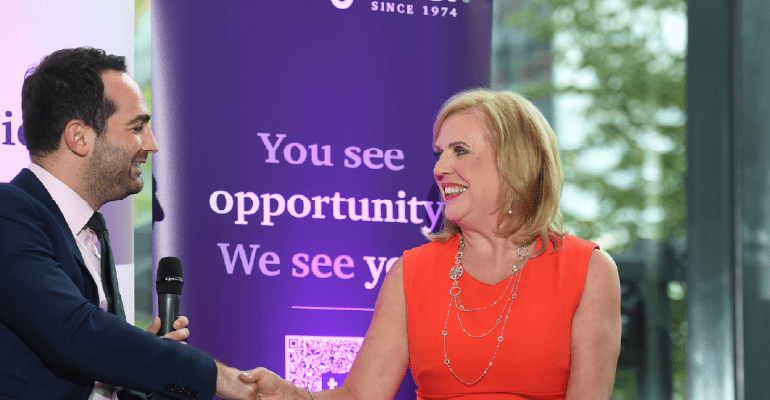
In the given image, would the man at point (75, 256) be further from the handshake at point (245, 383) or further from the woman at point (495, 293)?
the woman at point (495, 293)

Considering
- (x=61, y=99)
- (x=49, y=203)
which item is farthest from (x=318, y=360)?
(x=61, y=99)

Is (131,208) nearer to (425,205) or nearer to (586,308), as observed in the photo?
(425,205)

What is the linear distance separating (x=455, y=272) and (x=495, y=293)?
0.55ft

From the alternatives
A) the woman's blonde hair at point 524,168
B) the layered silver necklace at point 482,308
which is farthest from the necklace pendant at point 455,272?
the woman's blonde hair at point 524,168

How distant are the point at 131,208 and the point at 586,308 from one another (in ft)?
5.63

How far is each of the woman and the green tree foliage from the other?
1575mm

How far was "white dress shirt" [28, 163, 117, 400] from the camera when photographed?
7.04ft

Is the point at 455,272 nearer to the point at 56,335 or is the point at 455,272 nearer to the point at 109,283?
the point at 109,283

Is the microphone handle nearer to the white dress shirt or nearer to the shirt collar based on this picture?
the white dress shirt

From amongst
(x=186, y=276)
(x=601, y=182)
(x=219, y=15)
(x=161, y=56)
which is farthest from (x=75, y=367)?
(x=601, y=182)

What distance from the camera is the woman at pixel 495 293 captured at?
231 centimetres

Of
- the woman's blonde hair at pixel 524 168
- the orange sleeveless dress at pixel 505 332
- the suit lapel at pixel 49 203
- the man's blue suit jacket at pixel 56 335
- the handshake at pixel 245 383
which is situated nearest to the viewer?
the man's blue suit jacket at pixel 56 335

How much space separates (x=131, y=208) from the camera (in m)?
2.75

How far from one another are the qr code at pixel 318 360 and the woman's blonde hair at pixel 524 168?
2.68 feet
